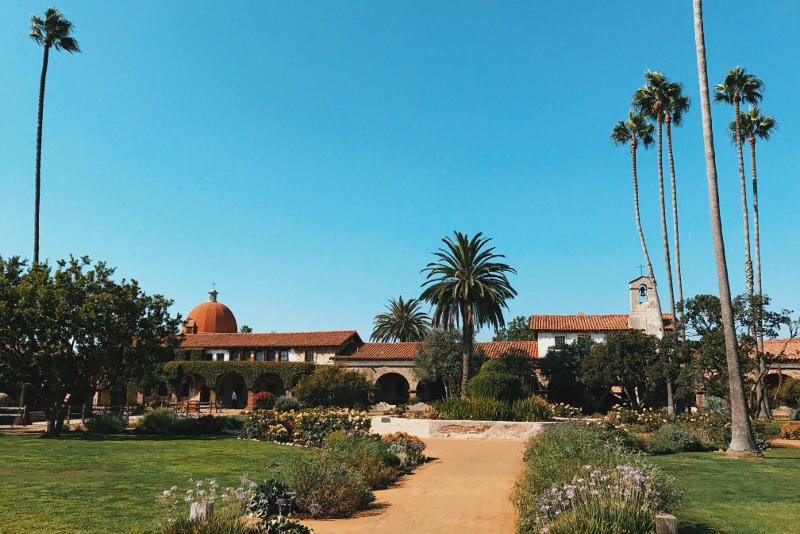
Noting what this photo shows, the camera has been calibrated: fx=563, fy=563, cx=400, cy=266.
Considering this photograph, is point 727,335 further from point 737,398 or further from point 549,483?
point 549,483

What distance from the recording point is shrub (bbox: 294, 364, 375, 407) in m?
38.8

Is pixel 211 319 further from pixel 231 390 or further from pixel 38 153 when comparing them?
pixel 38 153

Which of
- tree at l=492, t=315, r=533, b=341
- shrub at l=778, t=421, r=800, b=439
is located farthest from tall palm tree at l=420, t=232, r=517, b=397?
tree at l=492, t=315, r=533, b=341

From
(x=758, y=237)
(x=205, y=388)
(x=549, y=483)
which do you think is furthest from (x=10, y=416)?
(x=758, y=237)

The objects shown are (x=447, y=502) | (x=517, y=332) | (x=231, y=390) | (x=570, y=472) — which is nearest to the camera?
(x=570, y=472)

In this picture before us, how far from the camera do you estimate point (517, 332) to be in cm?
8062

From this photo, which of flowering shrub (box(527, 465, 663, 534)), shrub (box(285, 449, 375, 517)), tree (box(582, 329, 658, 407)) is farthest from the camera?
tree (box(582, 329, 658, 407))

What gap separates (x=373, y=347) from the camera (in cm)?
4666

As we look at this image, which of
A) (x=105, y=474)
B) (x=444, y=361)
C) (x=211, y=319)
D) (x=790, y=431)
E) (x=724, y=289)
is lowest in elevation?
(x=790, y=431)

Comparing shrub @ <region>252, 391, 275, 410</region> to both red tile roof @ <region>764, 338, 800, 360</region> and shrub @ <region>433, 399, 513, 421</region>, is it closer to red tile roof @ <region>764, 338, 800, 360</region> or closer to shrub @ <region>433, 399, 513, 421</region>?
shrub @ <region>433, 399, 513, 421</region>

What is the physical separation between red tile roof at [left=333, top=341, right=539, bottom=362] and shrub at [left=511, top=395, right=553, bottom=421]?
1955 centimetres

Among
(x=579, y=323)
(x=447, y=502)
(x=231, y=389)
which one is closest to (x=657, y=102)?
(x=579, y=323)

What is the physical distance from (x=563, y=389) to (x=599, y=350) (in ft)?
25.5

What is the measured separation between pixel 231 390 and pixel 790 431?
4143cm
